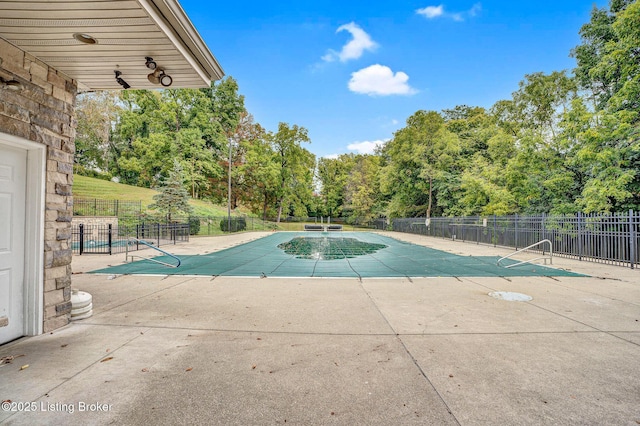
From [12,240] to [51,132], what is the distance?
4.33 ft

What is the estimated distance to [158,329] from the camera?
367cm

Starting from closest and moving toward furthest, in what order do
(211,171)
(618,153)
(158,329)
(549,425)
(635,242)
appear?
(549,425) → (158,329) → (635,242) → (618,153) → (211,171)

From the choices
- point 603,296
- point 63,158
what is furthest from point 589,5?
point 63,158

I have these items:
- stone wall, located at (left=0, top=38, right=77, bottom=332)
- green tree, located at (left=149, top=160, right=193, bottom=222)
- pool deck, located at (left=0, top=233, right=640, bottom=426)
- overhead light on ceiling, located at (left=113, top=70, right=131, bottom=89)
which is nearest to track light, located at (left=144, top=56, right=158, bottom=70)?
overhead light on ceiling, located at (left=113, top=70, right=131, bottom=89)

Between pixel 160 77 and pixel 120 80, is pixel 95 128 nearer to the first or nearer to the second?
pixel 120 80

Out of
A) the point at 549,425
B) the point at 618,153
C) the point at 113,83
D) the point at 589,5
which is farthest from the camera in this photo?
the point at 589,5

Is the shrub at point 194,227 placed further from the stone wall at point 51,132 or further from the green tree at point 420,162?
the green tree at point 420,162

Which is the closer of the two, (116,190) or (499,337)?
(499,337)

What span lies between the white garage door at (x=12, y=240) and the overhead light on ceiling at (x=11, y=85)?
0.63m

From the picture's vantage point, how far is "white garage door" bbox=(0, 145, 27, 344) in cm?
312

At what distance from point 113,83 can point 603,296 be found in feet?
29.5

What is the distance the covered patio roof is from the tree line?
14.1 meters

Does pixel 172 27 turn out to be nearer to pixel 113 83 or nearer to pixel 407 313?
pixel 113 83

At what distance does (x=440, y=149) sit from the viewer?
26.8 metres
